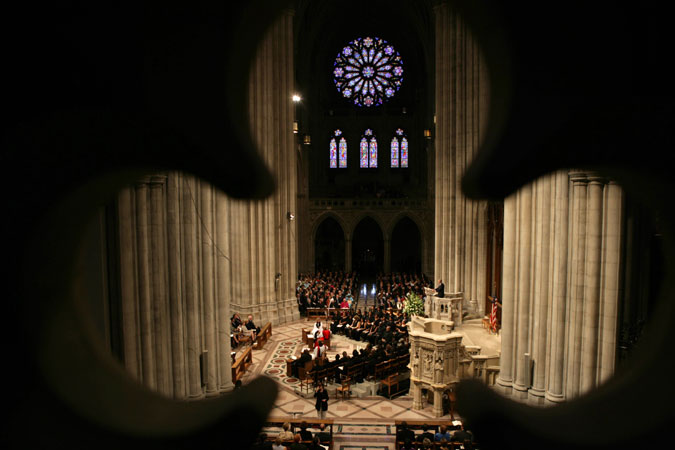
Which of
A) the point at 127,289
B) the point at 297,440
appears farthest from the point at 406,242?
the point at 127,289

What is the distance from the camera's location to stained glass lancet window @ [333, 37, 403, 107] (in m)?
41.4

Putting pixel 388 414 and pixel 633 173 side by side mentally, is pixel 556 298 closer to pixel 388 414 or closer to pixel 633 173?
pixel 388 414

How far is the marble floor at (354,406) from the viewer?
1095 centimetres

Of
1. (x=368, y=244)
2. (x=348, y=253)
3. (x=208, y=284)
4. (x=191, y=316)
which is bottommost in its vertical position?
(x=348, y=253)

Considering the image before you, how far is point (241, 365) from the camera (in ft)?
47.2

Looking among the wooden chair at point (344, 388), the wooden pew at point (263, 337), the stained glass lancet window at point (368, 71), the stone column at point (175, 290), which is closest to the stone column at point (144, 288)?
the stone column at point (175, 290)

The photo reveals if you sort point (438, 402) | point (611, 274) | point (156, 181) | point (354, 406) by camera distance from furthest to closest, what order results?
1. point (354, 406)
2. point (438, 402)
3. point (156, 181)
4. point (611, 274)

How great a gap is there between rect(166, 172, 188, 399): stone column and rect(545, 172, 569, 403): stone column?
7.25 m

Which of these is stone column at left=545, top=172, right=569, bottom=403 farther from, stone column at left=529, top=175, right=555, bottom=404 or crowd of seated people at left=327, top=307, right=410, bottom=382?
crowd of seated people at left=327, top=307, right=410, bottom=382

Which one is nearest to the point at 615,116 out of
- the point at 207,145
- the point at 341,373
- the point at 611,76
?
the point at 611,76

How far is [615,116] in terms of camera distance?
0.93 metres

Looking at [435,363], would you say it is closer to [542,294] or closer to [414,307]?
[542,294]

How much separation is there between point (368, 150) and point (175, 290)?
113 ft

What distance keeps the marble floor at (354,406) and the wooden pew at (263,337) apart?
182 millimetres
